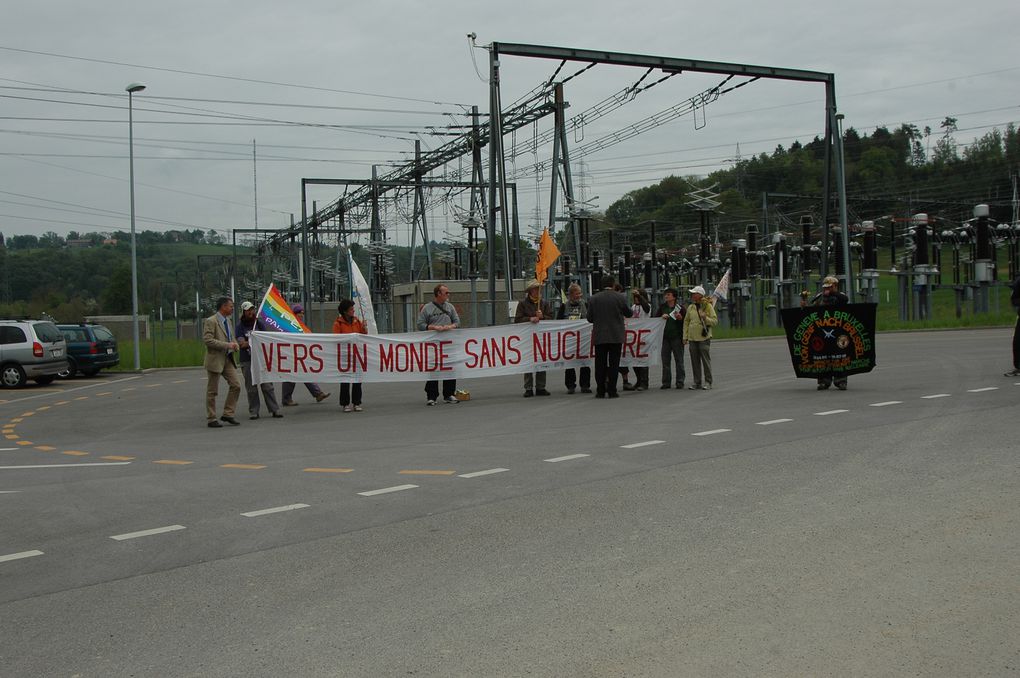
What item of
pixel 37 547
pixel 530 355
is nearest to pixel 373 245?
pixel 530 355

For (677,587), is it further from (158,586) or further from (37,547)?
(37,547)

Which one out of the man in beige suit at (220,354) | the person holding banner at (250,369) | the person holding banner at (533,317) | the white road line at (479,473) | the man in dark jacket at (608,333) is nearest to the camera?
the white road line at (479,473)

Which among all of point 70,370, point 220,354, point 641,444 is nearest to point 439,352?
point 220,354

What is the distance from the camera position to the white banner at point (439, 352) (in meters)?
17.0

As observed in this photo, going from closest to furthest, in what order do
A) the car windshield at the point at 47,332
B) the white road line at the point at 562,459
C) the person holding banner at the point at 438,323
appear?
the white road line at the point at 562,459
the person holding banner at the point at 438,323
the car windshield at the point at 47,332

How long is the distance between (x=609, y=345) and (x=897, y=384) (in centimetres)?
474

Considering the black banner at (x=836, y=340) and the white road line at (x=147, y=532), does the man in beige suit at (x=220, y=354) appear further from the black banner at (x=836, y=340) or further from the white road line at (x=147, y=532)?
the black banner at (x=836, y=340)

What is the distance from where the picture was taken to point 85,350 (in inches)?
1273

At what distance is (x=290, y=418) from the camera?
637 inches

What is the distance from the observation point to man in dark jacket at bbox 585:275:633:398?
16.6m

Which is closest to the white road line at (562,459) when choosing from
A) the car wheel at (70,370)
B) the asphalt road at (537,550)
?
the asphalt road at (537,550)

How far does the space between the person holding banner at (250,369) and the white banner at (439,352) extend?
6.3 inches

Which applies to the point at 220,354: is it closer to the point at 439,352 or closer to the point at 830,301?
the point at 439,352

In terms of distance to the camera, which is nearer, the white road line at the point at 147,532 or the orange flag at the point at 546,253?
the white road line at the point at 147,532
